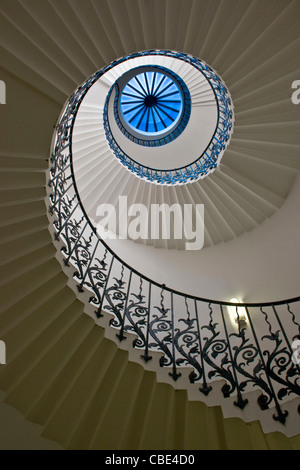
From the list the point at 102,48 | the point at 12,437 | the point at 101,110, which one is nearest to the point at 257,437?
the point at 12,437

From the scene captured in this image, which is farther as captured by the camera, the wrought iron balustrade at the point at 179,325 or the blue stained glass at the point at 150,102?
the blue stained glass at the point at 150,102

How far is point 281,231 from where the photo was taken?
260 inches

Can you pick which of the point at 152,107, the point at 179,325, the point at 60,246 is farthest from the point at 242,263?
the point at 152,107

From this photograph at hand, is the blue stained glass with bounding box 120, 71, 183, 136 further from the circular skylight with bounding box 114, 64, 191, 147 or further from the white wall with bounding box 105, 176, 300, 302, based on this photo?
the white wall with bounding box 105, 176, 300, 302

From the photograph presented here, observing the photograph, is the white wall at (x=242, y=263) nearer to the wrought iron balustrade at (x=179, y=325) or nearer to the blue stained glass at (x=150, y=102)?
the wrought iron balustrade at (x=179, y=325)

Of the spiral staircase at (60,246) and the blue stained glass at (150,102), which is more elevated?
the blue stained glass at (150,102)

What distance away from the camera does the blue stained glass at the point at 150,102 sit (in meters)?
10.7

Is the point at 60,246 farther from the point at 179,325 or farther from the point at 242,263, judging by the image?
the point at 242,263

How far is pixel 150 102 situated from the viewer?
11250 millimetres

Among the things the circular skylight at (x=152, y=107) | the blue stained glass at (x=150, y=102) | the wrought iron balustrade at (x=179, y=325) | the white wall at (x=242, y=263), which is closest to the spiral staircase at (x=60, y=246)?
the wrought iron balustrade at (x=179, y=325)

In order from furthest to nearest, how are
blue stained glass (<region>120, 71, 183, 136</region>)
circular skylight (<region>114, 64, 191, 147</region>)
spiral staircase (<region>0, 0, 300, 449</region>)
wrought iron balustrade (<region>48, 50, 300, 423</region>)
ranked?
blue stained glass (<region>120, 71, 183, 136</region>) → circular skylight (<region>114, 64, 191, 147</region>) → spiral staircase (<region>0, 0, 300, 449</region>) → wrought iron balustrade (<region>48, 50, 300, 423</region>)

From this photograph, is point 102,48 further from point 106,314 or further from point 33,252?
point 106,314

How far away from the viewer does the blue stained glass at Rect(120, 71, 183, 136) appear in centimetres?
1068

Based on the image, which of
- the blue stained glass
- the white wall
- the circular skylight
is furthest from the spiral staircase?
the blue stained glass
